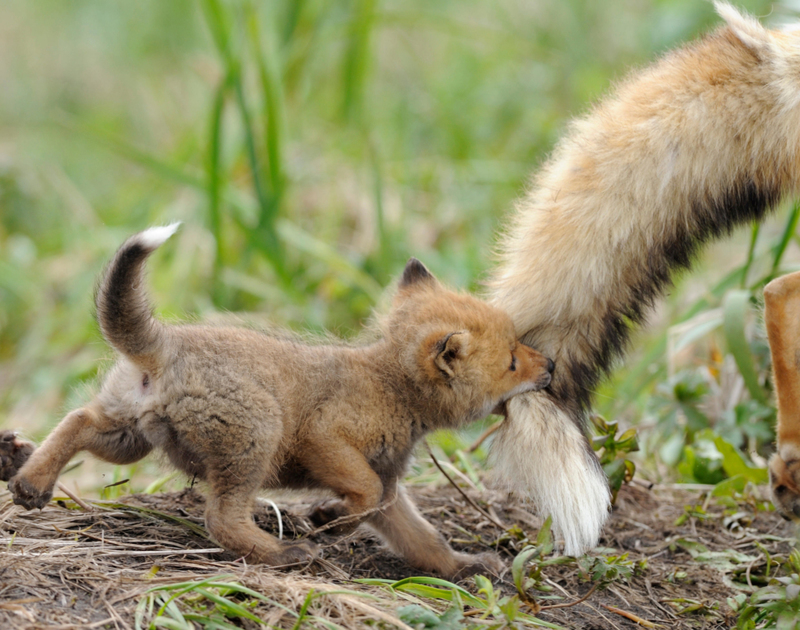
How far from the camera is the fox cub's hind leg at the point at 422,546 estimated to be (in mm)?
3197

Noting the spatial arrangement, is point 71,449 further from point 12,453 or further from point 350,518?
point 350,518

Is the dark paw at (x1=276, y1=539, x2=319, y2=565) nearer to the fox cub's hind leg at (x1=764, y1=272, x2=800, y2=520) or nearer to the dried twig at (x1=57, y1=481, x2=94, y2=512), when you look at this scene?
the dried twig at (x1=57, y1=481, x2=94, y2=512)

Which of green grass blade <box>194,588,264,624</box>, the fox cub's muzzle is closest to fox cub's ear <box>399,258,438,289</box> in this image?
the fox cub's muzzle

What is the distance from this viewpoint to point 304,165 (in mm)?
7516

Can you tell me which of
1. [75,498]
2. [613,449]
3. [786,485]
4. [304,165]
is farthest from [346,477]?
[304,165]

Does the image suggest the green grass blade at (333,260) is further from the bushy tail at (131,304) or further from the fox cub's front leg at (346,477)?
the bushy tail at (131,304)

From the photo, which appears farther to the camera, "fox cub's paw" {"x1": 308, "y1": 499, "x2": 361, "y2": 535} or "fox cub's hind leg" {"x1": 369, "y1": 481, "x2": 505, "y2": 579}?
"fox cub's hind leg" {"x1": 369, "y1": 481, "x2": 505, "y2": 579}

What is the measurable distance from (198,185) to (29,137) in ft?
13.6

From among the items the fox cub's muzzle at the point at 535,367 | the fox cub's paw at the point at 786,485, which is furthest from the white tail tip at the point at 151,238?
the fox cub's paw at the point at 786,485

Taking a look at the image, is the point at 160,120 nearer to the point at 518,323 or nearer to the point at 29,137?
Answer: the point at 29,137

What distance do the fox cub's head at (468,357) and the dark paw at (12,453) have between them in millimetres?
1397

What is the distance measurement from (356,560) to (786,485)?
1.62 meters

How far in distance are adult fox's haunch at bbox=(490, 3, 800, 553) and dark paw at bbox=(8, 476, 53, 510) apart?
5.12ft

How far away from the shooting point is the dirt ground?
2521mm
